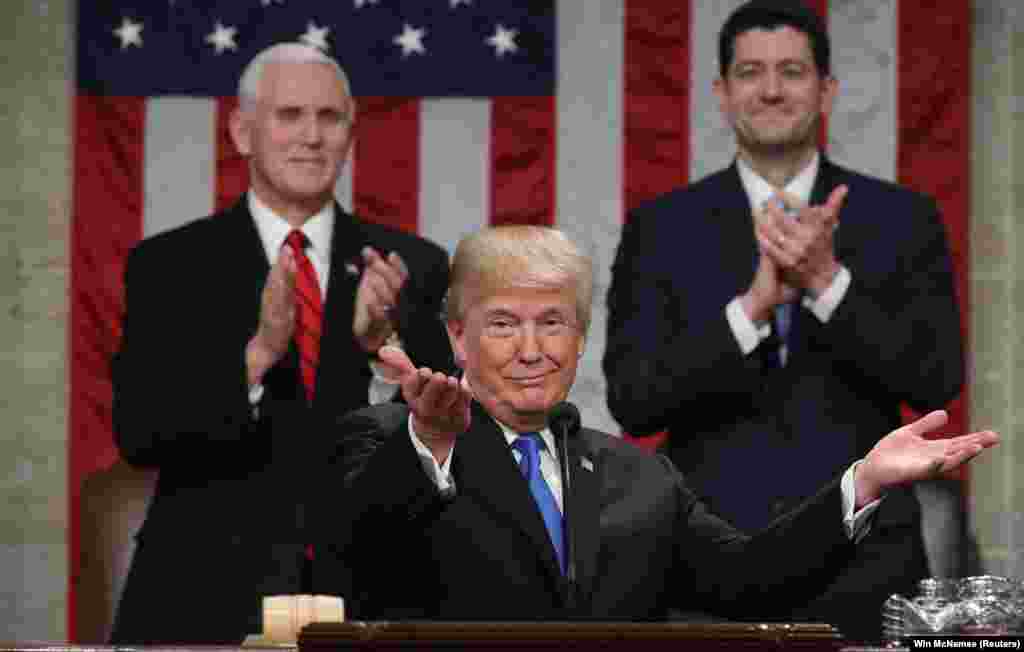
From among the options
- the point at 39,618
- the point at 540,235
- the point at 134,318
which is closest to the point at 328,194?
the point at 134,318

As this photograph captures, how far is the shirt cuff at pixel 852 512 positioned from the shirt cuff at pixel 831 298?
5.76ft

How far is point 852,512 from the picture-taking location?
10.3 feet

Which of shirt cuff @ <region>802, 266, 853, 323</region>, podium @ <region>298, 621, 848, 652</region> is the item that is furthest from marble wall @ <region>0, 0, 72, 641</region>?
podium @ <region>298, 621, 848, 652</region>

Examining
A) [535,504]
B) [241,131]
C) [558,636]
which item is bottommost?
[558,636]

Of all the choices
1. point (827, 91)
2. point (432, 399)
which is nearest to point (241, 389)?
point (827, 91)

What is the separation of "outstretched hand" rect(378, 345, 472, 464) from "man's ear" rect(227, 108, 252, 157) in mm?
2667

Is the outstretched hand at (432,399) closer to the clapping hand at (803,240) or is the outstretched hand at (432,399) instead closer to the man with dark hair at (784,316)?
the man with dark hair at (784,316)

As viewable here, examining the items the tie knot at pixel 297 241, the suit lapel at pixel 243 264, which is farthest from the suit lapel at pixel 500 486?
the tie knot at pixel 297 241

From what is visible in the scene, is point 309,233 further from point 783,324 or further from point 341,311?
point 783,324

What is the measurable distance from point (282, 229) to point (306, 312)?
1.04 feet

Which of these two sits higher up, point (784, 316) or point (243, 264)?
point (243, 264)

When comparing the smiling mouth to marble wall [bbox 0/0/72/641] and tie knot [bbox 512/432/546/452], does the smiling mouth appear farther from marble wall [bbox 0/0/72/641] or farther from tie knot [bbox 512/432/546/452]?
marble wall [bbox 0/0/72/641]

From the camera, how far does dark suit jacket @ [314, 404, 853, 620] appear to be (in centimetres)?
316

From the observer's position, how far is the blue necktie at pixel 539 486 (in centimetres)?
325
